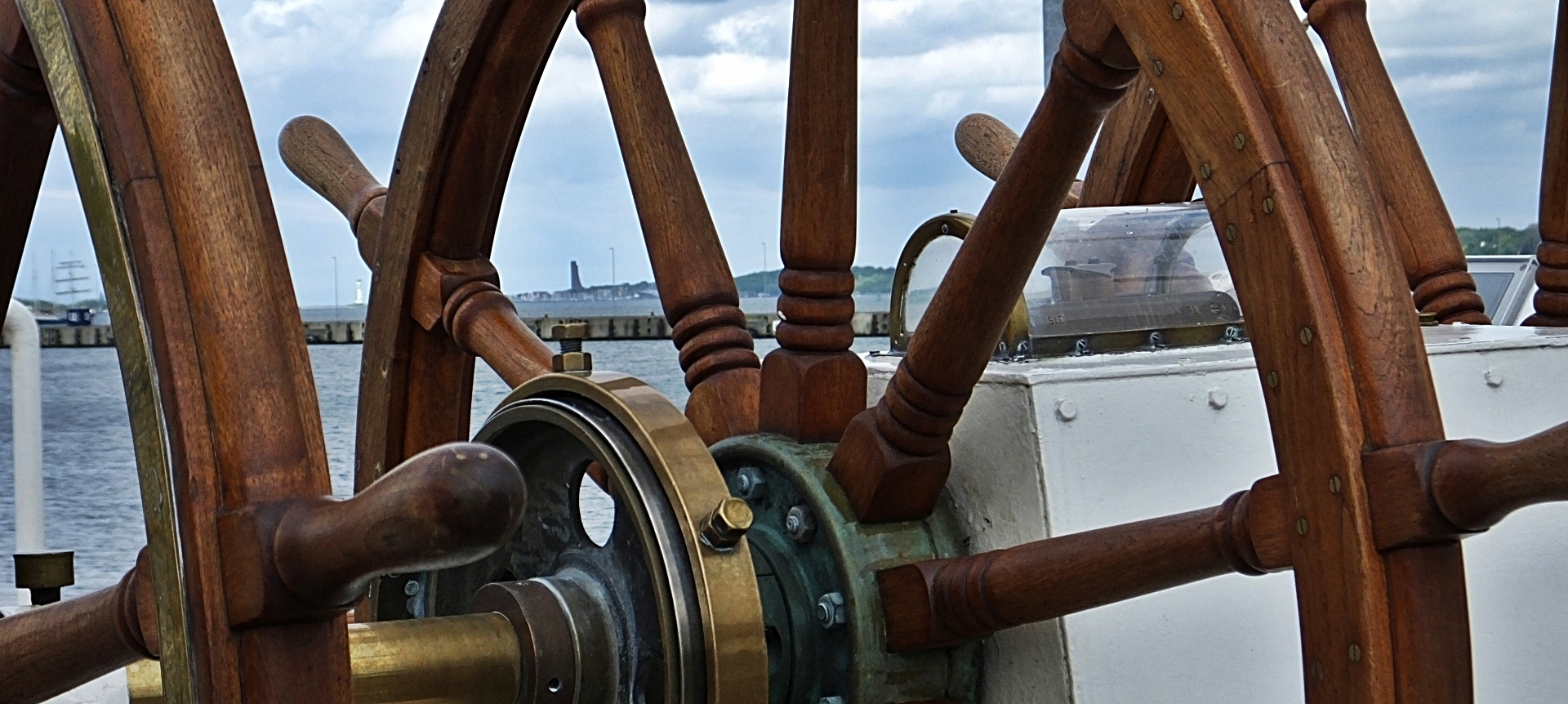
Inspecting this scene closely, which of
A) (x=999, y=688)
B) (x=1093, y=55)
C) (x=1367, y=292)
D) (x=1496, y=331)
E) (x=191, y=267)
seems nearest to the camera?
(x=191, y=267)

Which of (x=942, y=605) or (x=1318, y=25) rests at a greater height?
(x=1318, y=25)

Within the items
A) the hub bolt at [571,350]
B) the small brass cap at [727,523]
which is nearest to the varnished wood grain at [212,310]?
the small brass cap at [727,523]

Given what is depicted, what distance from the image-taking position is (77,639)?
0.84m

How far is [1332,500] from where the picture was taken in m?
0.78

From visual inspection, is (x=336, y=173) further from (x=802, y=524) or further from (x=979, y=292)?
(x=979, y=292)

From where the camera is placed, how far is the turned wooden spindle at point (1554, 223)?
146cm

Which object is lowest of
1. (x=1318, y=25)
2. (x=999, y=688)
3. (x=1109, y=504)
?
(x=999, y=688)

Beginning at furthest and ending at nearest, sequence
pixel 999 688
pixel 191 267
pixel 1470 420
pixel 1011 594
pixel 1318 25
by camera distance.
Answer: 1. pixel 1318 25
2. pixel 1470 420
3. pixel 999 688
4. pixel 1011 594
5. pixel 191 267

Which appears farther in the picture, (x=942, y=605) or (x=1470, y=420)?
(x=1470, y=420)

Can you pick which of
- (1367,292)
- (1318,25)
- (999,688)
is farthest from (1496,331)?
(1367,292)

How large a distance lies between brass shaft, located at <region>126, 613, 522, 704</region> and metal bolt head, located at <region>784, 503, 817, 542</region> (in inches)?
8.2

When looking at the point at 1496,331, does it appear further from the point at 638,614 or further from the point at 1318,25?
the point at 638,614

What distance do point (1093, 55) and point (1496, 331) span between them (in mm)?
657

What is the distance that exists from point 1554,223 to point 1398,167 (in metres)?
0.18
